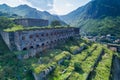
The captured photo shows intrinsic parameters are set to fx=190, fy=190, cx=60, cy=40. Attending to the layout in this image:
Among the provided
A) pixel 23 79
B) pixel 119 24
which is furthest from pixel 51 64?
pixel 119 24

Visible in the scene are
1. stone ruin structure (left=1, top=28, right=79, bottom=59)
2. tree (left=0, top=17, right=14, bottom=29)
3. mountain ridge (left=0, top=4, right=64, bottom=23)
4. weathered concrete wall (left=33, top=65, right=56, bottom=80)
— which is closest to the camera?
weathered concrete wall (left=33, top=65, right=56, bottom=80)

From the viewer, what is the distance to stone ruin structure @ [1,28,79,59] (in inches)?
1320

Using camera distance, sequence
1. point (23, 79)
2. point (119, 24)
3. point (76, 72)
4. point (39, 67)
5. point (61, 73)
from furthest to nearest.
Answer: point (119, 24), point (76, 72), point (61, 73), point (39, 67), point (23, 79)

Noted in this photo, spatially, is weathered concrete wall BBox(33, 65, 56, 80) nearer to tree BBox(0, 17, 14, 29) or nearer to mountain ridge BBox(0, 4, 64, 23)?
tree BBox(0, 17, 14, 29)

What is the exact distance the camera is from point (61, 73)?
3091 cm

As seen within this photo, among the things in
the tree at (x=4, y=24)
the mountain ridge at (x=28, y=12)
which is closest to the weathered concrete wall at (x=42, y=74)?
the tree at (x=4, y=24)

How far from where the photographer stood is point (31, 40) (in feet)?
123

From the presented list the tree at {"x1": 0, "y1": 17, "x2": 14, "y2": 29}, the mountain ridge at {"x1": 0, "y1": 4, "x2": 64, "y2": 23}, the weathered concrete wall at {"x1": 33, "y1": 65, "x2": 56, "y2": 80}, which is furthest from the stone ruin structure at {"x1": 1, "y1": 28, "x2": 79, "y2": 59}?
the mountain ridge at {"x1": 0, "y1": 4, "x2": 64, "y2": 23}

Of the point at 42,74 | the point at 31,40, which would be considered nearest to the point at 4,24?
the point at 31,40

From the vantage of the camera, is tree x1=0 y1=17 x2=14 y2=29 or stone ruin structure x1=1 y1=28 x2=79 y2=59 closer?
stone ruin structure x1=1 y1=28 x2=79 y2=59

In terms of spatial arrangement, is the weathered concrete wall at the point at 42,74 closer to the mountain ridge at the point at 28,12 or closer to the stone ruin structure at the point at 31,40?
the stone ruin structure at the point at 31,40

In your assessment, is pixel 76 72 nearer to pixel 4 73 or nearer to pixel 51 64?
pixel 51 64

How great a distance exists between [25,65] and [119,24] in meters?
129

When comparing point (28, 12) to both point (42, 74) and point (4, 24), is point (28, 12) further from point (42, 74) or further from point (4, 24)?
point (42, 74)
